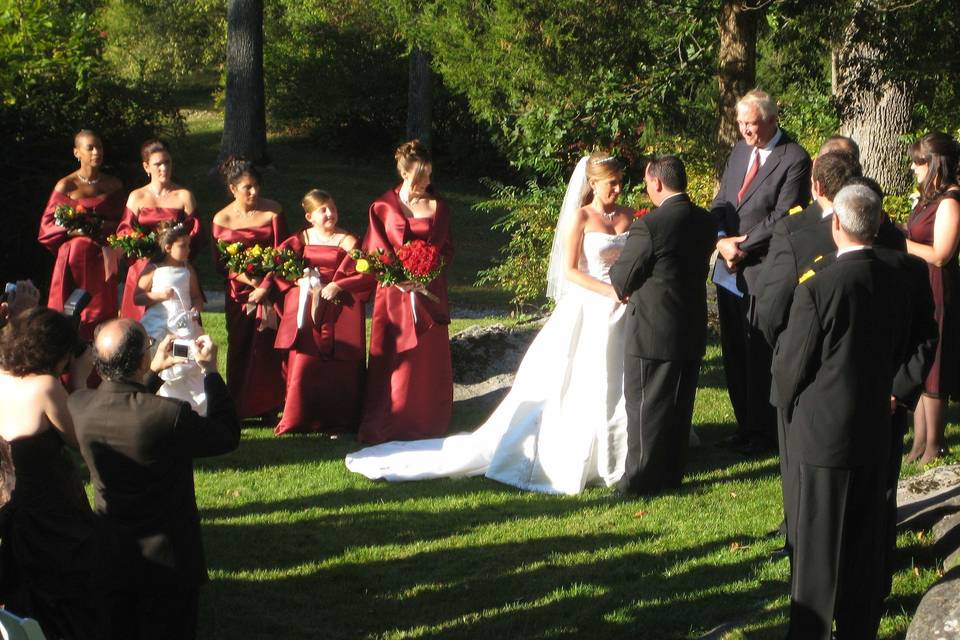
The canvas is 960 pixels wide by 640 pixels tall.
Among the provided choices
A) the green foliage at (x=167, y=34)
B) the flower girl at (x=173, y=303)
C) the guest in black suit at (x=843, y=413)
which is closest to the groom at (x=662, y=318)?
the guest in black suit at (x=843, y=413)

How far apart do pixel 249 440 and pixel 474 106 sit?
621 cm

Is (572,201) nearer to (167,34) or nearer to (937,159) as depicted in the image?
(937,159)

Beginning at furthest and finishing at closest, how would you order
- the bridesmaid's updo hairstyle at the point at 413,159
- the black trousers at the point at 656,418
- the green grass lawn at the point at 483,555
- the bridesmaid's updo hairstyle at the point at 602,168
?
the bridesmaid's updo hairstyle at the point at 413,159
the bridesmaid's updo hairstyle at the point at 602,168
the black trousers at the point at 656,418
the green grass lawn at the point at 483,555

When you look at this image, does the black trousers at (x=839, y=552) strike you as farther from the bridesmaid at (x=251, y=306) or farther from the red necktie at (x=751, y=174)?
the bridesmaid at (x=251, y=306)

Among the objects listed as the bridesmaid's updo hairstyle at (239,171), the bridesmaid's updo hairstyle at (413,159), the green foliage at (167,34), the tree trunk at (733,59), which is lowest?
the bridesmaid's updo hairstyle at (239,171)

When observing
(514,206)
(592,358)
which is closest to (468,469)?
(592,358)

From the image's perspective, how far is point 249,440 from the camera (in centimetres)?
955

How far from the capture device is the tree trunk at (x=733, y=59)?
12453 mm

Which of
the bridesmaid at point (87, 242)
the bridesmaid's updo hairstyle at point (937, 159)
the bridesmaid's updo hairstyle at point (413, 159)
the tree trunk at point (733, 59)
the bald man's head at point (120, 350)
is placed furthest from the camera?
the tree trunk at point (733, 59)

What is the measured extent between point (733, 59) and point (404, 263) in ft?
17.5

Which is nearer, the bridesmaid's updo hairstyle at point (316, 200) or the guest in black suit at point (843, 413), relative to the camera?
the guest in black suit at point (843, 413)

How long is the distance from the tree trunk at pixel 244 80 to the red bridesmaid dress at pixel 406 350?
15850mm

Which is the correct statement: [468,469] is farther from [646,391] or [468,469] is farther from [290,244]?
[290,244]

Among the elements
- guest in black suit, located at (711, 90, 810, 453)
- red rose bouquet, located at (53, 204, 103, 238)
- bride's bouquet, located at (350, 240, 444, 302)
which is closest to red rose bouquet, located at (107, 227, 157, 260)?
red rose bouquet, located at (53, 204, 103, 238)
